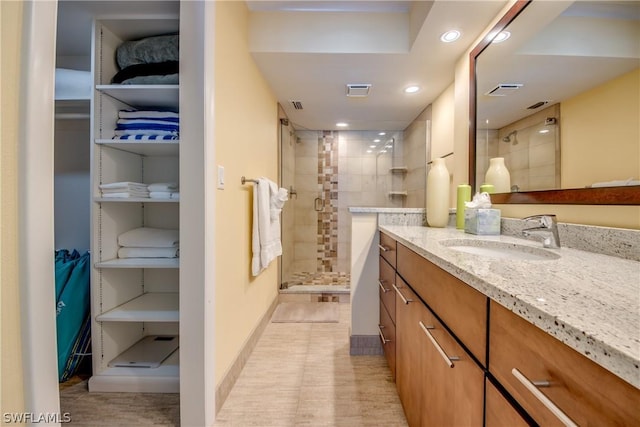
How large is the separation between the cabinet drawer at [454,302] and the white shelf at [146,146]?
1.33m

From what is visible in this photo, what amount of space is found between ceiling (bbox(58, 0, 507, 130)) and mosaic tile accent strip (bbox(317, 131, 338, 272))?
1.46m

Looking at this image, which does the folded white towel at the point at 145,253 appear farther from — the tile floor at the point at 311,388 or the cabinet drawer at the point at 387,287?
the cabinet drawer at the point at 387,287

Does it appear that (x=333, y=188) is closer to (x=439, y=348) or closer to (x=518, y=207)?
(x=518, y=207)

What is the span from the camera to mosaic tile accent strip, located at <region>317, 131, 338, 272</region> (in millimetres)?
3689

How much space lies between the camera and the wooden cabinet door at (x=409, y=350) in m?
0.96

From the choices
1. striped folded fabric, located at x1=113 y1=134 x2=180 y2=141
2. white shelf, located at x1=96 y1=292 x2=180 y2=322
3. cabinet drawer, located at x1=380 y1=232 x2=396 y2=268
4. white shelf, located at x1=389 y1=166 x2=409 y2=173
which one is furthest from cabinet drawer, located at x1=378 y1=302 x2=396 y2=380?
white shelf, located at x1=389 y1=166 x2=409 y2=173

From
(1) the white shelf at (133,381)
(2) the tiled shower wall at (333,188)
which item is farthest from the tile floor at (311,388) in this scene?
(2) the tiled shower wall at (333,188)

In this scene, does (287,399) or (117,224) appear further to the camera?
(117,224)

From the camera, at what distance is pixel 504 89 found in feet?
4.42

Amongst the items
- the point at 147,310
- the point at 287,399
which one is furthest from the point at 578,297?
the point at 147,310

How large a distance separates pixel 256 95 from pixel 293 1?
2.06ft

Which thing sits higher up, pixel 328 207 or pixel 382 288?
pixel 328 207

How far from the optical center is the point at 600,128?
871mm

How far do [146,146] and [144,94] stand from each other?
285 mm
